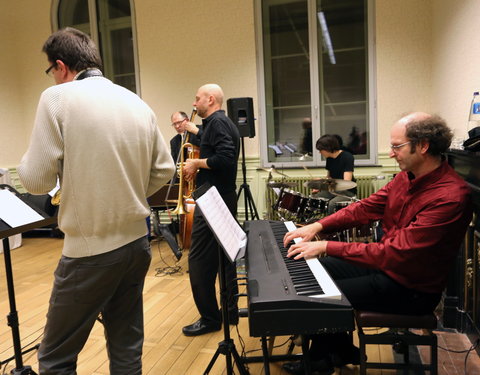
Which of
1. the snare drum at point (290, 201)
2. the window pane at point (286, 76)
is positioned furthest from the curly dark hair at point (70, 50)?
the window pane at point (286, 76)

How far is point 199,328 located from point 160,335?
0.85 ft

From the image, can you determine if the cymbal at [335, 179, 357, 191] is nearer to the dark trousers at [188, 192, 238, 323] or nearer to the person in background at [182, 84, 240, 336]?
the person in background at [182, 84, 240, 336]

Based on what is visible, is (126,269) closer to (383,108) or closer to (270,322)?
(270,322)

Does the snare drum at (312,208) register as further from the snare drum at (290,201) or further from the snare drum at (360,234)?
the snare drum at (360,234)

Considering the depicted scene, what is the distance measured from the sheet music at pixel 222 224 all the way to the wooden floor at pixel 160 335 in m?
0.81

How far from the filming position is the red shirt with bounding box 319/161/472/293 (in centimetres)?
162

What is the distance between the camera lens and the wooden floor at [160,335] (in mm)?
2227

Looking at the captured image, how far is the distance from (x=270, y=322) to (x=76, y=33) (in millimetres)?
1199

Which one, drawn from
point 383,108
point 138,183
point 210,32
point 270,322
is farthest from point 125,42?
point 270,322

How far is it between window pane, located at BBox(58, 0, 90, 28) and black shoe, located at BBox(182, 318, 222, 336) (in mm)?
5334

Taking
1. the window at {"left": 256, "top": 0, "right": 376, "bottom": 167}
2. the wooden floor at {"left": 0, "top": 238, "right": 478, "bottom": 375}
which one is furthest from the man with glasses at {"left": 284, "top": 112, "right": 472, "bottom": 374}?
the window at {"left": 256, "top": 0, "right": 376, "bottom": 167}

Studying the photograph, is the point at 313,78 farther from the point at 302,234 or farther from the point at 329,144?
the point at 302,234

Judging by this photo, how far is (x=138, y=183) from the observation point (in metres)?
1.51

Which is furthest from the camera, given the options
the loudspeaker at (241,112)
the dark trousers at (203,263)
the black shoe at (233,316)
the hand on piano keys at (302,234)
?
the loudspeaker at (241,112)
